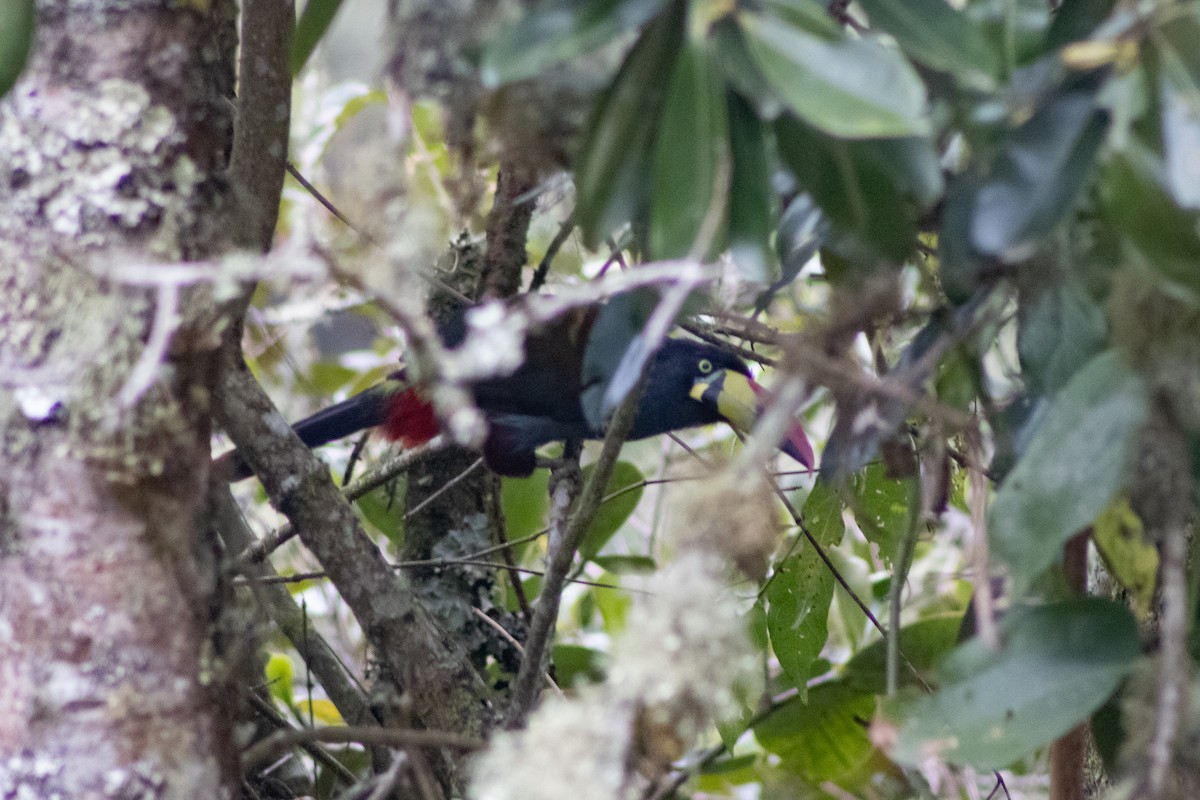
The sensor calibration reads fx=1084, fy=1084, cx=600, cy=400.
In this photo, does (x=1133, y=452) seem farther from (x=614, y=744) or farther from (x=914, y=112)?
(x=614, y=744)

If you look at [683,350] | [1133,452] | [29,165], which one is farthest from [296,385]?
[1133,452]

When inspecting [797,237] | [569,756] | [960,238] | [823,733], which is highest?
[960,238]

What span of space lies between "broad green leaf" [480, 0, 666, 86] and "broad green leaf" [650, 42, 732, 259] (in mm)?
44

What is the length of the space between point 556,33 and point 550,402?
1834mm

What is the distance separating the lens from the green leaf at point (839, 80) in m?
0.63

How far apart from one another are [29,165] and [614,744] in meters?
0.60

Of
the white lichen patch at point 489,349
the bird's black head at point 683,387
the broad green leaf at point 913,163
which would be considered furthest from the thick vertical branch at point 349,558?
the bird's black head at point 683,387

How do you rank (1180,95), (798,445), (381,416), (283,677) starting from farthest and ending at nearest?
(381,416), (798,445), (283,677), (1180,95)

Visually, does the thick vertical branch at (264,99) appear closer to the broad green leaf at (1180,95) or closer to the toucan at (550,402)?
the toucan at (550,402)

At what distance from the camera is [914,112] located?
0.64 metres

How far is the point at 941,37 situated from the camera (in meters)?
0.70

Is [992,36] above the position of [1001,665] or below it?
above

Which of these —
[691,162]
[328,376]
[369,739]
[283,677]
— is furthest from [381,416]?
[691,162]

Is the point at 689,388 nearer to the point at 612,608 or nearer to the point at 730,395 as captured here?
the point at 730,395
